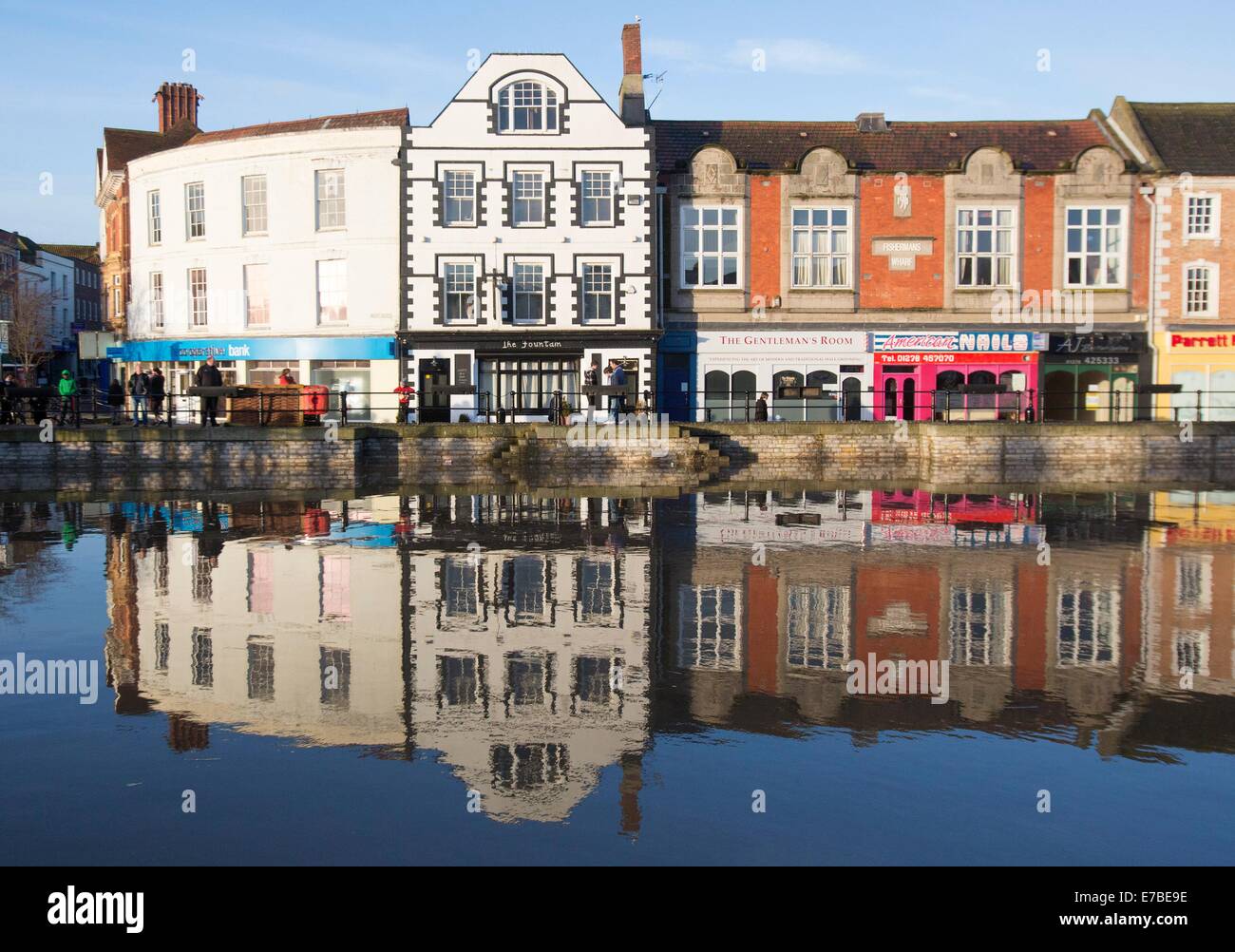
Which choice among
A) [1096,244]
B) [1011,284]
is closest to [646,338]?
[1011,284]

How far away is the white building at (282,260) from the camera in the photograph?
3731cm

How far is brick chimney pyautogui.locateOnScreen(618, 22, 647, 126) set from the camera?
1457 inches

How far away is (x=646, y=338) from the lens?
35.7 m

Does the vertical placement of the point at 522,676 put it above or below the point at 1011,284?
below

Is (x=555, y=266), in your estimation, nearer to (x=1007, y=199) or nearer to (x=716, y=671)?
(x=1007, y=199)

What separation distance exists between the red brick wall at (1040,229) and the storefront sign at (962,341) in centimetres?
151

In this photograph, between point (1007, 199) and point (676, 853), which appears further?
point (1007, 199)

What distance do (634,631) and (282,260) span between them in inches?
1179

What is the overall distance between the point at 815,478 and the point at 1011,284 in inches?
503

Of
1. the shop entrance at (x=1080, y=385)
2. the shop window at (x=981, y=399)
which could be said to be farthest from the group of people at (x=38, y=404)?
the shop entrance at (x=1080, y=385)

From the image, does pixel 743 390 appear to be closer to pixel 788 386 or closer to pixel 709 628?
pixel 788 386

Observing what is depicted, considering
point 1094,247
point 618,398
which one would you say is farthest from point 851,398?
point 618,398

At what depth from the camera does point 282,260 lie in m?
38.2
